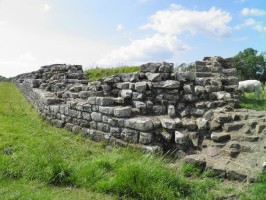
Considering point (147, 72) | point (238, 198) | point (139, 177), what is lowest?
point (238, 198)

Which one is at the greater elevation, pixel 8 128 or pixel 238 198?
pixel 8 128

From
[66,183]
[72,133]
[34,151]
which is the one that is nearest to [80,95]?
[72,133]

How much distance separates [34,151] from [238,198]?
13.7ft

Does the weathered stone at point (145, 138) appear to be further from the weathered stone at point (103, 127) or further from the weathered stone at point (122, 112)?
the weathered stone at point (103, 127)

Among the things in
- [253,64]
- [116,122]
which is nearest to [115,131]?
[116,122]

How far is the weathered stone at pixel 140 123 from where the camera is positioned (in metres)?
6.35

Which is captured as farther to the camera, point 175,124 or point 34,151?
point 175,124

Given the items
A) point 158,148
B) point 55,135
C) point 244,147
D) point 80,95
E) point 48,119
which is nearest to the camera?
point 244,147

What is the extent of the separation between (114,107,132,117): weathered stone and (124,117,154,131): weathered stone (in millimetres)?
273

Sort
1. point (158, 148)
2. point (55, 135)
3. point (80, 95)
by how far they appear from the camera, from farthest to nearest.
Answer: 1. point (80, 95)
2. point (55, 135)
3. point (158, 148)

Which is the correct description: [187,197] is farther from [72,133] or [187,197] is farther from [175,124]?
[72,133]

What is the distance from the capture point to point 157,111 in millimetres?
7250

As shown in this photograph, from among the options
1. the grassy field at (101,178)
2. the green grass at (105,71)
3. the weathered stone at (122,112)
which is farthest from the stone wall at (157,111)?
the green grass at (105,71)

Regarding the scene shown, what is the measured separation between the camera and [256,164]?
523cm
